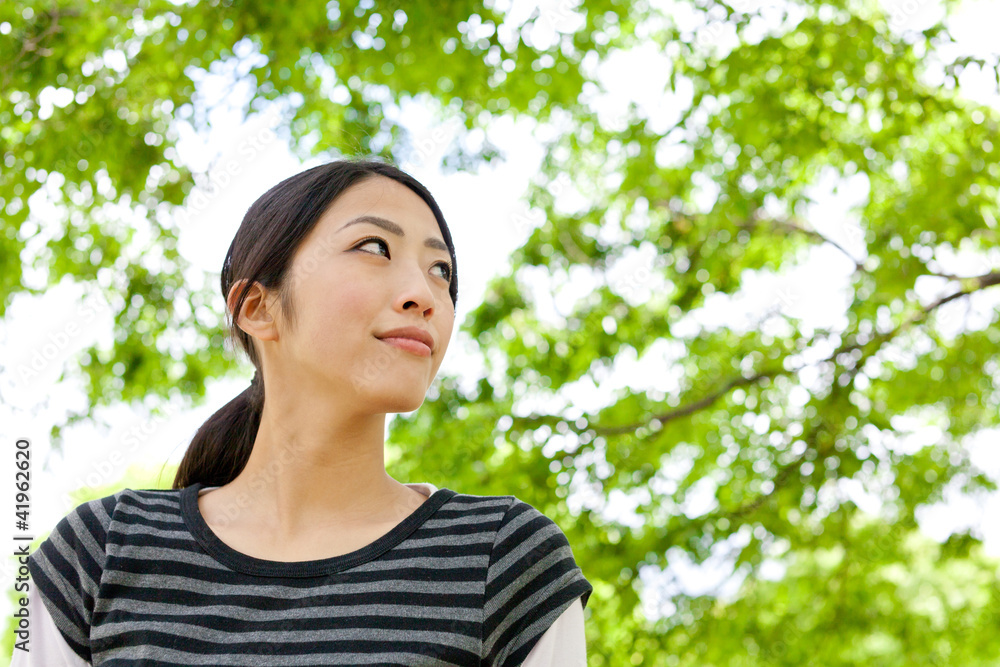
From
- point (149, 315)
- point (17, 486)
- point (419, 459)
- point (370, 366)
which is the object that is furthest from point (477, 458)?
point (149, 315)

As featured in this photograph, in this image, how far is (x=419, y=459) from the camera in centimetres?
349

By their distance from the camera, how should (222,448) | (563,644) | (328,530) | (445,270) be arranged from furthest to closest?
(222,448) → (445,270) → (328,530) → (563,644)

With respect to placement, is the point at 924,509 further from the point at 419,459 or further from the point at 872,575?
the point at 419,459

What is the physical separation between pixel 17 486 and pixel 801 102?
3.28m

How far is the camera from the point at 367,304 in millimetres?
1218

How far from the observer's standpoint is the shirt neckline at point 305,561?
3.90ft

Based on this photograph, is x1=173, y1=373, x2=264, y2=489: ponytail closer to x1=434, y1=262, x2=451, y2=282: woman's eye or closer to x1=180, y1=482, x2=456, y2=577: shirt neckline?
x1=180, y1=482, x2=456, y2=577: shirt neckline

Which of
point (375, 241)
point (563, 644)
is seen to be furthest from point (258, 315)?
point (563, 644)

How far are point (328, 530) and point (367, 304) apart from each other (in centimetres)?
34

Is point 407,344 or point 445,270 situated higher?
point 445,270

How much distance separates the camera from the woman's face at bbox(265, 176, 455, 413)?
121 cm

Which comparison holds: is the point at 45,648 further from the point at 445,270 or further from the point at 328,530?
the point at 445,270

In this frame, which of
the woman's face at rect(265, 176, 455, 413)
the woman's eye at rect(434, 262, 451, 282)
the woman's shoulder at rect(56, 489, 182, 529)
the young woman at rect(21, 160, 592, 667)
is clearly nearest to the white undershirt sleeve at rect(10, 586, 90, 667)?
the young woman at rect(21, 160, 592, 667)

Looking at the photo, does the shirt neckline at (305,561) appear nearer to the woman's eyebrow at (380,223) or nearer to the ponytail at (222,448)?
the ponytail at (222,448)
